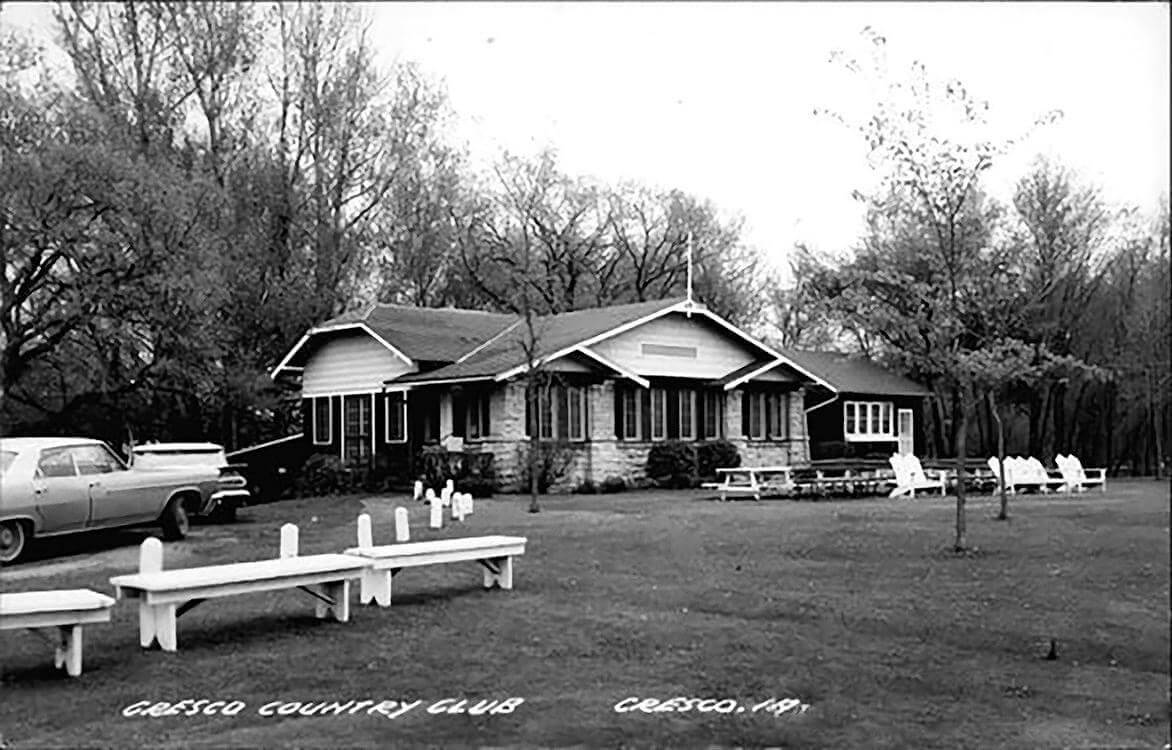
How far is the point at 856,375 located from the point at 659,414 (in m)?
11.2

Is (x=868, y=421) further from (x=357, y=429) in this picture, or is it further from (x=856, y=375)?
(x=357, y=429)

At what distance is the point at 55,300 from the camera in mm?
23109

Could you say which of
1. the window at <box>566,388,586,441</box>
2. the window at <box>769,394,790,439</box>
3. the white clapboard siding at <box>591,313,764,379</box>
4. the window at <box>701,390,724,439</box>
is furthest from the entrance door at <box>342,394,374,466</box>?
the window at <box>769,394,790,439</box>

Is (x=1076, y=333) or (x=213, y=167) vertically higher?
(x=213, y=167)

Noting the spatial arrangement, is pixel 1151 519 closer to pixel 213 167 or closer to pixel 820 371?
pixel 820 371

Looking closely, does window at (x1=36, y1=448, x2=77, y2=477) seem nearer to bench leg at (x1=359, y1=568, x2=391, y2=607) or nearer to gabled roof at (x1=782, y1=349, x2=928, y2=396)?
bench leg at (x1=359, y1=568, x2=391, y2=607)

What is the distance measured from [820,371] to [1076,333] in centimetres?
913

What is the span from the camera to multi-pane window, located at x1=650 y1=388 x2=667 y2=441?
30.8 meters

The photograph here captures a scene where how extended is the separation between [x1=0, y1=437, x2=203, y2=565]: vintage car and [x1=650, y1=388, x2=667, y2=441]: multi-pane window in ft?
52.0

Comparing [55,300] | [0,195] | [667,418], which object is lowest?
[667,418]

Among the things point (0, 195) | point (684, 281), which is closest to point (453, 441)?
point (0, 195)

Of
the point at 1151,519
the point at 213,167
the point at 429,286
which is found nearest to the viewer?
the point at 1151,519

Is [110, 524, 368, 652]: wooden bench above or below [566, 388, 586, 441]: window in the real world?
below

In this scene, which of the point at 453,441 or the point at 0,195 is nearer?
the point at 0,195
